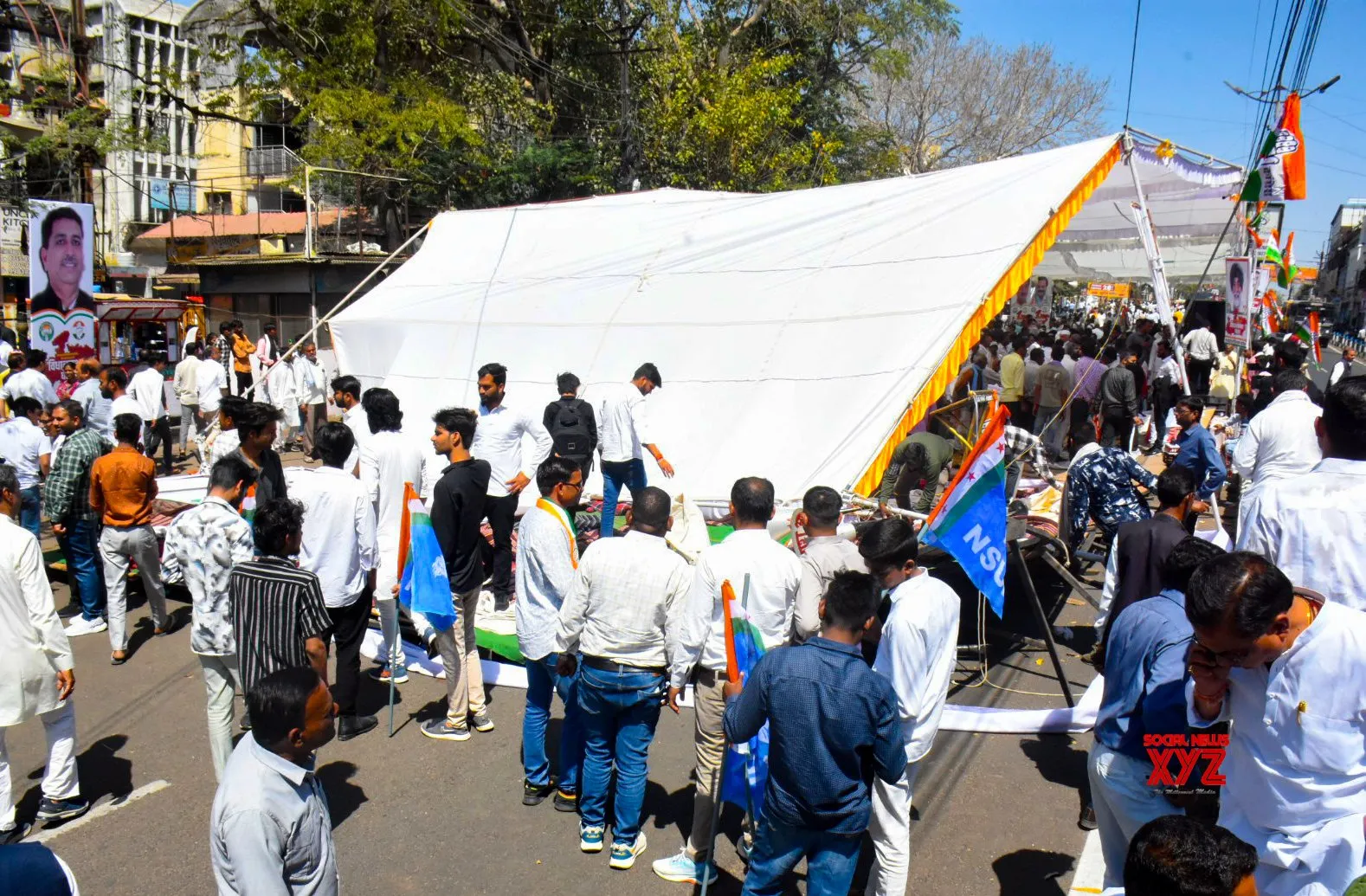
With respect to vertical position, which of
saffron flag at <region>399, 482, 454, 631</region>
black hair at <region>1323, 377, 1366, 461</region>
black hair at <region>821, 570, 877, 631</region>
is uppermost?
black hair at <region>1323, 377, 1366, 461</region>

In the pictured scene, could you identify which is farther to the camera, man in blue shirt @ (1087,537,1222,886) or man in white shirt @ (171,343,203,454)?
man in white shirt @ (171,343,203,454)

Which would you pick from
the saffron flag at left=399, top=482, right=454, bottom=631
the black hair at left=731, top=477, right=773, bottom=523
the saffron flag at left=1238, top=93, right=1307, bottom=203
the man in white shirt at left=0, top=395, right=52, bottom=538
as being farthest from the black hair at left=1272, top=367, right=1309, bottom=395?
the man in white shirt at left=0, top=395, right=52, bottom=538

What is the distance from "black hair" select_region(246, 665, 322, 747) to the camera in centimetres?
265

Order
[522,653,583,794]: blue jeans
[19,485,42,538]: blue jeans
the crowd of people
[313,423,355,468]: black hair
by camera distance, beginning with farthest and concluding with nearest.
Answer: [19,485,42,538]: blue jeans → [313,423,355,468]: black hair → [522,653,583,794]: blue jeans → the crowd of people

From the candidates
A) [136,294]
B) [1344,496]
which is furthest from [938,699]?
[136,294]

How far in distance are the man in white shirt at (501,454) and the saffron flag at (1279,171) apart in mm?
9118

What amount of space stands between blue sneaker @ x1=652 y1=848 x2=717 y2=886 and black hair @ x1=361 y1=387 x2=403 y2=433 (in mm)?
3226

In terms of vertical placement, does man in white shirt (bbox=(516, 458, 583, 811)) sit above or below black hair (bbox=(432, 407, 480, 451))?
below

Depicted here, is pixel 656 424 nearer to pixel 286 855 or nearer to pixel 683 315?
pixel 683 315

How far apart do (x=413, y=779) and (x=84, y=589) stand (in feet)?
12.7

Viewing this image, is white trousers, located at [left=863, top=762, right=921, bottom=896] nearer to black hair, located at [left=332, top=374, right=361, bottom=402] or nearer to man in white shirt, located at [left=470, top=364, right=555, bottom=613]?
man in white shirt, located at [left=470, top=364, right=555, bottom=613]

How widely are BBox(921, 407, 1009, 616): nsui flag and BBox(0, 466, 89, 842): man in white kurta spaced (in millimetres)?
4106

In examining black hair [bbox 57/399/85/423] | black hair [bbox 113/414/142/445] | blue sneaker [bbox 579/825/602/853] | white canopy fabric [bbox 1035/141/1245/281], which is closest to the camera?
blue sneaker [bbox 579/825/602/853]

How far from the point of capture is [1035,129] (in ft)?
110
